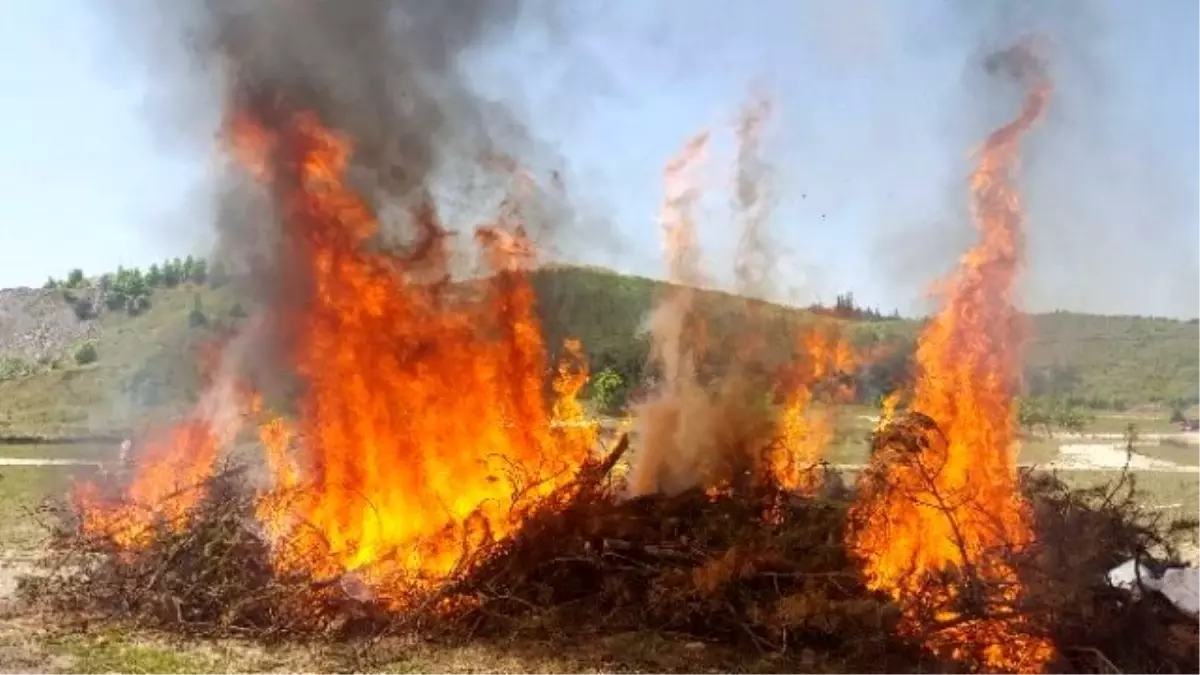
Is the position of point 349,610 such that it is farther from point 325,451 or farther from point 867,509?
point 867,509

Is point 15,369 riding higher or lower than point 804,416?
lower

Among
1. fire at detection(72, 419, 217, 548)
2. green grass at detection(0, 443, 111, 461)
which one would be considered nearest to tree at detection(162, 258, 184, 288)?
green grass at detection(0, 443, 111, 461)

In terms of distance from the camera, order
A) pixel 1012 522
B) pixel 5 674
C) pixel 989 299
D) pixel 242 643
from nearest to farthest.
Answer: pixel 5 674, pixel 242 643, pixel 1012 522, pixel 989 299

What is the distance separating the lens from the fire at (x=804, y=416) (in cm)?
1479

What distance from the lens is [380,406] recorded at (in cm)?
1305

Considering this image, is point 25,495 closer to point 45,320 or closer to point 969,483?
point 969,483

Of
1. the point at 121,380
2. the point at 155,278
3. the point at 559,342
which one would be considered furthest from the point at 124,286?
the point at 559,342

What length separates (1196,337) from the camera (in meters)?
91.9

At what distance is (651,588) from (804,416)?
6.68 m

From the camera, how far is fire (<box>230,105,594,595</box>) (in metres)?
12.2

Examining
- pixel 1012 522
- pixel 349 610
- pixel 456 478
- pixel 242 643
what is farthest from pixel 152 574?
pixel 1012 522

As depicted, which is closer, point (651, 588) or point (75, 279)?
point (651, 588)

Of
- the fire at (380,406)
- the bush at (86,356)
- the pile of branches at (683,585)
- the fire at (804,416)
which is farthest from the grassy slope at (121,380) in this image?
the fire at (804,416)

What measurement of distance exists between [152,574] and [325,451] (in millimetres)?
2557
